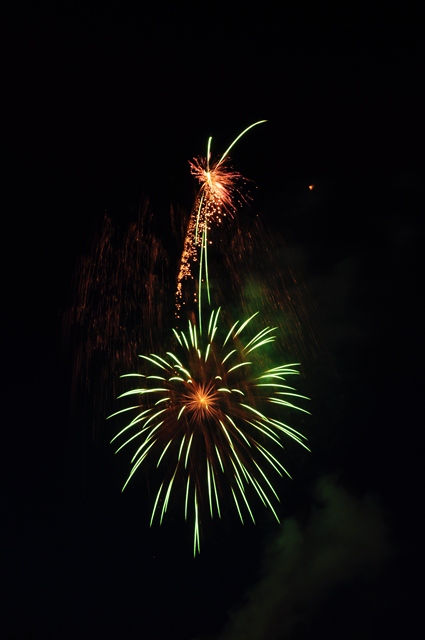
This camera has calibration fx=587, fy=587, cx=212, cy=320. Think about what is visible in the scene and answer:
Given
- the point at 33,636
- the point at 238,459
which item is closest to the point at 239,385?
the point at 238,459

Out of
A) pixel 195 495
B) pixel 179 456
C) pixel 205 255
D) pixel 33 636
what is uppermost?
pixel 205 255

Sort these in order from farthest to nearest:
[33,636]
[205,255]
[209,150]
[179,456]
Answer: [33,636], [179,456], [205,255], [209,150]

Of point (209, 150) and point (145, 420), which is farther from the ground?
point (209, 150)

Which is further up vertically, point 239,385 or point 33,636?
point 239,385

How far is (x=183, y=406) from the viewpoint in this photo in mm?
10148

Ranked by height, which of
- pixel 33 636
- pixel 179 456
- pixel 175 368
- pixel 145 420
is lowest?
pixel 33 636

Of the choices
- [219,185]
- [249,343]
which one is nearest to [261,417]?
[249,343]

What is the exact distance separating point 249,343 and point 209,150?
353 centimetres

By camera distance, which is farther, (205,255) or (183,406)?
(183,406)

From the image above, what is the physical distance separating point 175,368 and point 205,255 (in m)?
2.19

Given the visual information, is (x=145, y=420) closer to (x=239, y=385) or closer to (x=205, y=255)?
(x=239, y=385)

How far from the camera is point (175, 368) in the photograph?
1025 centimetres

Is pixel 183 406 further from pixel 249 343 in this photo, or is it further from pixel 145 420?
pixel 249 343

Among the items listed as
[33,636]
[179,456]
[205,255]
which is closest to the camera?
[205,255]
